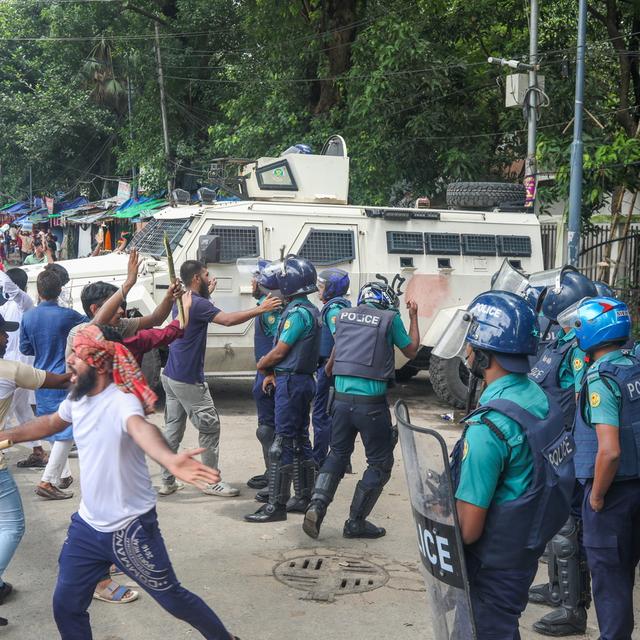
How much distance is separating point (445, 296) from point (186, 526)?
223 inches

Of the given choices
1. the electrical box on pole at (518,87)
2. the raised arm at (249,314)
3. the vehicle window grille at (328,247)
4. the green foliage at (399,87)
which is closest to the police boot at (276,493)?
the raised arm at (249,314)

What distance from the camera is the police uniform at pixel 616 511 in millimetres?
3814

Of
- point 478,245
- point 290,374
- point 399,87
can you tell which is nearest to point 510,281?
point 290,374

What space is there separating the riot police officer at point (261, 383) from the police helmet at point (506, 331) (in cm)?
368

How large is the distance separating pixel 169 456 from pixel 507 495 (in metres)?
1.21

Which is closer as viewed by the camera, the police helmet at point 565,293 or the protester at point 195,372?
the police helmet at point 565,293

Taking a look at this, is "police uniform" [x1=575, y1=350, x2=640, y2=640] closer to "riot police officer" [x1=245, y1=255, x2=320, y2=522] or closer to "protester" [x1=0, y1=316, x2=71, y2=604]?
"protester" [x1=0, y1=316, x2=71, y2=604]

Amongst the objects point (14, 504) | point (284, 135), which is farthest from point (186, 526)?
point (284, 135)

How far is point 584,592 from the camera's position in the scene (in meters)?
4.77

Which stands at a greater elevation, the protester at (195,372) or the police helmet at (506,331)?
the police helmet at (506,331)

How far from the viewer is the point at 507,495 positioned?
9.64ft

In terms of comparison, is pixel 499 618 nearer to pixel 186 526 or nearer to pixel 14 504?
pixel 14 504

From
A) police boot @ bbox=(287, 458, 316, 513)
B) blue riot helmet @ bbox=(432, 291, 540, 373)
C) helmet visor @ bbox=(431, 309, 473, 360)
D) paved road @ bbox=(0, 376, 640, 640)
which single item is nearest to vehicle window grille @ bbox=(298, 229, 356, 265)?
paved road @ bbox=(0, 376, 640, 640)

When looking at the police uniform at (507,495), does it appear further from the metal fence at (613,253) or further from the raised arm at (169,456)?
the metal fence at (613,253)
